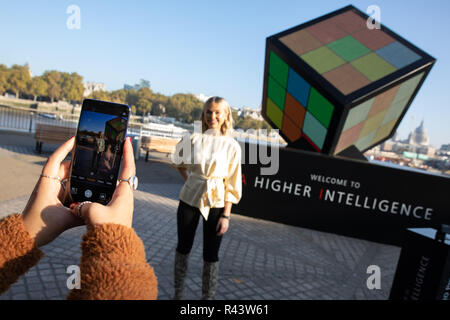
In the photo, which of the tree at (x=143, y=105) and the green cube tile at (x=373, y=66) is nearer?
the green cube tile at (x=373, y=66)

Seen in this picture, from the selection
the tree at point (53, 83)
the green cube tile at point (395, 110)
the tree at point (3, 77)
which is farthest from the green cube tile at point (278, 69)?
the tree at point (53, 83)

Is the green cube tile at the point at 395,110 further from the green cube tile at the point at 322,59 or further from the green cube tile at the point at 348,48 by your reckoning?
the green cube tile at the point at 322,59

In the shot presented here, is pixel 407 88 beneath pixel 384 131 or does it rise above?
above

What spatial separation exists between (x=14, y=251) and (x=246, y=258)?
4186 millimetres

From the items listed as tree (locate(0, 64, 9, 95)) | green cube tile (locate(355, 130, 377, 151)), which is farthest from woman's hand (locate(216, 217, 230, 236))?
tree (locate(0, 64, 9, 95))

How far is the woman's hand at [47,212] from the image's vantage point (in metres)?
1.03

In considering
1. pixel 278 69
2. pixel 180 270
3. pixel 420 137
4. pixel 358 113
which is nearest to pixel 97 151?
pixel 180 270

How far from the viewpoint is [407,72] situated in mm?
6750

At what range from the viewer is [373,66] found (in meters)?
7.01

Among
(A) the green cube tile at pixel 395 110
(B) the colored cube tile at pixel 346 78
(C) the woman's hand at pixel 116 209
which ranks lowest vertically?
(C) the woman's hand at pixel 116 209

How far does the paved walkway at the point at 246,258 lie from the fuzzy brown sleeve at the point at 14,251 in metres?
2.56

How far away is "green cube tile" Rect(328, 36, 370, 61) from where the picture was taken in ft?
24.1

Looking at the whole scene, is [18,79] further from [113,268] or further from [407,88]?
[113,268]
